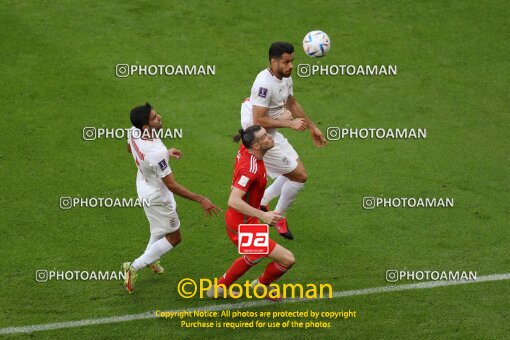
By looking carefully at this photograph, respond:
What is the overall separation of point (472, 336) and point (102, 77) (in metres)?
8.69

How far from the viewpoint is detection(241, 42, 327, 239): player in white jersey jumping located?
1110cm

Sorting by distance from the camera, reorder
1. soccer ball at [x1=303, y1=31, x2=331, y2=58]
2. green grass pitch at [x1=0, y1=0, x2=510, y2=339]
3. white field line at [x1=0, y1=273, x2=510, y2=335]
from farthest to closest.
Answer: soccer ball at [x1=303, y1=31, x2=331, y2=58] → green grass pitch at [x1=0, y1=0, x2=510, y2=339] → white field line at [x1=0, y1=273, x2=510, y2=335]

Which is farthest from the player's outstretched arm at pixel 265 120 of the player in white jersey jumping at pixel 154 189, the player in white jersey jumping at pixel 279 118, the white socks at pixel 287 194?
the player in white jersey jumping at pixel 154 189

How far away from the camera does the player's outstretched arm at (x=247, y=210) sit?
9.39 m

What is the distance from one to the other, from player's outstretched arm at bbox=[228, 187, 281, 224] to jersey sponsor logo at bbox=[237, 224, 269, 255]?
1.23 feet

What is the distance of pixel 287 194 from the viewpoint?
1164 cm

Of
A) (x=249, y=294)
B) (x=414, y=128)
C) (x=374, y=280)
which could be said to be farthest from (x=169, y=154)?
(x=414, y=128)

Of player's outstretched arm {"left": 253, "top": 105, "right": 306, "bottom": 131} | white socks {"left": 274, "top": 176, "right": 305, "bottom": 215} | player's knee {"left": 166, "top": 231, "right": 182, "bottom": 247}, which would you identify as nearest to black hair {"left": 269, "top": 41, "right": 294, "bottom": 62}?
player's outstretched arm {"left": 253, "top": 105, "right": 306, "bottom": 131}

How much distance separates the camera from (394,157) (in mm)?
13641

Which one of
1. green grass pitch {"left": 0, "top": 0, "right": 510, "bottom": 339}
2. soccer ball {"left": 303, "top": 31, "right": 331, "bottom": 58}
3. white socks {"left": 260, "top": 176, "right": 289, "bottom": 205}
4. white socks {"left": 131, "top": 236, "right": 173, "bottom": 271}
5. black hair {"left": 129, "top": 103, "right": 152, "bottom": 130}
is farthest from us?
soccer ball {"left": 303, "top": 31, "right": 331, "bottom": 58}

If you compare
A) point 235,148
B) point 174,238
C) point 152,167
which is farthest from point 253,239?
point 235,148

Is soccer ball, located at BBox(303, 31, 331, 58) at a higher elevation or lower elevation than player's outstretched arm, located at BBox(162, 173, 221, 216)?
higher

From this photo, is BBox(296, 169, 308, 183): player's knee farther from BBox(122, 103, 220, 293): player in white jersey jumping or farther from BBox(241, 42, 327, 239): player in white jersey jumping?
BBox(122, 103, 220, 293): player in white jersey jumping

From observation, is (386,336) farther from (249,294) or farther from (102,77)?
(102,77)
